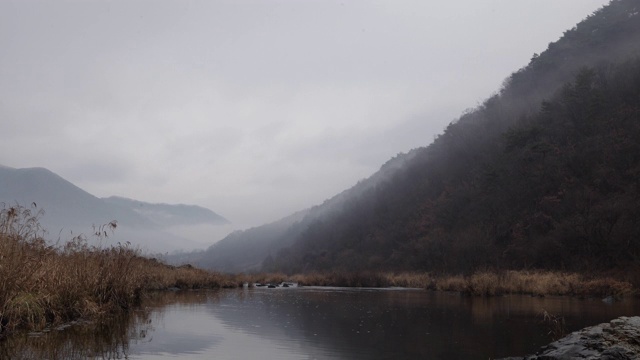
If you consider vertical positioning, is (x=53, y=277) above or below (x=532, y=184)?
below

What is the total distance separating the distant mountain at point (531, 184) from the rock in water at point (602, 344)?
1329 inches

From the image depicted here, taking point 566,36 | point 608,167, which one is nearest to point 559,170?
point 608,167

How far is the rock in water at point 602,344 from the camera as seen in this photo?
27.4ft

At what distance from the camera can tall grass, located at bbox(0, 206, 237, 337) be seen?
1115 centimetres

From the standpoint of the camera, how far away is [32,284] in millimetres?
12250

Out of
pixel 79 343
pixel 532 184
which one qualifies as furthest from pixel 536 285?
pixel 79 343

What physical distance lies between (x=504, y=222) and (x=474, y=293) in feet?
96.1

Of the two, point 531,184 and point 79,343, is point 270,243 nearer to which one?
point 531,184

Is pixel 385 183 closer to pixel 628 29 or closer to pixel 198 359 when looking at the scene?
pixel 628 29

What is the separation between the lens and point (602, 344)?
Answer: 8.73m

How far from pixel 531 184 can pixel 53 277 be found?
57.6m

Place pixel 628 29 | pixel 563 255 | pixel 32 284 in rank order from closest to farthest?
pixel 32 284
pixel 563 255
pixel 628 29

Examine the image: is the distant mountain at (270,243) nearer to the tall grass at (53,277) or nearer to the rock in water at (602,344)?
the tall grass at (53,277)

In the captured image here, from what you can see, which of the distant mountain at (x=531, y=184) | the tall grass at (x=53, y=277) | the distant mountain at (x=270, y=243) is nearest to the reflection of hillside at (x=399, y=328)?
the tall grass at (x=53, y=277)
